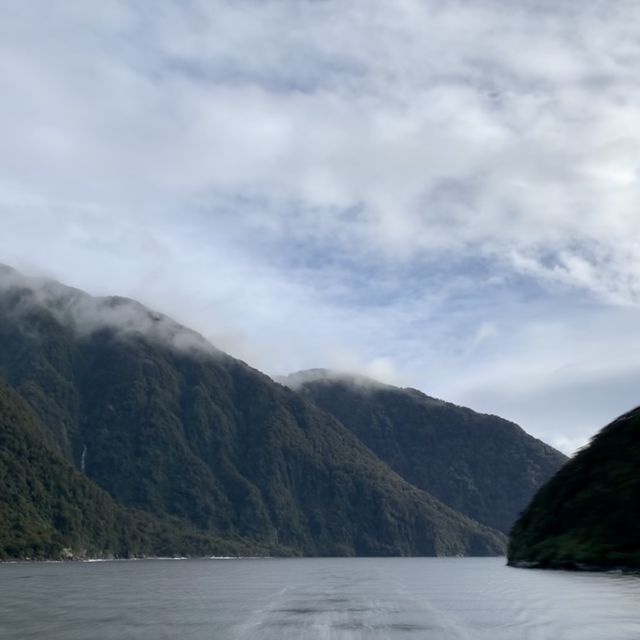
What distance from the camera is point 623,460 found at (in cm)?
19938

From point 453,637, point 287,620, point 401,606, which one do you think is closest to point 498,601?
point 401,606

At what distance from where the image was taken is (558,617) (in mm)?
96562

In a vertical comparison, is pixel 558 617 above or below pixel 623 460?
below

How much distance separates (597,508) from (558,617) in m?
102

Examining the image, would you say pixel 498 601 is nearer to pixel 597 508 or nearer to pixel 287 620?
pixel 287 620

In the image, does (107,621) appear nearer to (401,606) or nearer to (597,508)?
(401,606)

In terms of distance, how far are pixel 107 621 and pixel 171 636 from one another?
1748 centimetres

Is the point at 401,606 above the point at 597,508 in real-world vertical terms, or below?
below

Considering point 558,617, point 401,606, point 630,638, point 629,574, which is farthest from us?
point 629,574

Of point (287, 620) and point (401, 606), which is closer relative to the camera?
point (287, 620)

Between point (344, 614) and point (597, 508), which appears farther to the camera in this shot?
point (597, 508)

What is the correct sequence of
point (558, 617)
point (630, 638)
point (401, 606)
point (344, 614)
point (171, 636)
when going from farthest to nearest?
point (401, 606), point (344, 614), point (558, 617), point (171, 636), point (630, 638)

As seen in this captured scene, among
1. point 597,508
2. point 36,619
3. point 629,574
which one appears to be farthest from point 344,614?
point 597,508

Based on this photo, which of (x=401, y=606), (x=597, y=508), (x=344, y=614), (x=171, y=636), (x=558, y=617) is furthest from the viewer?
(x=597, y=508)
